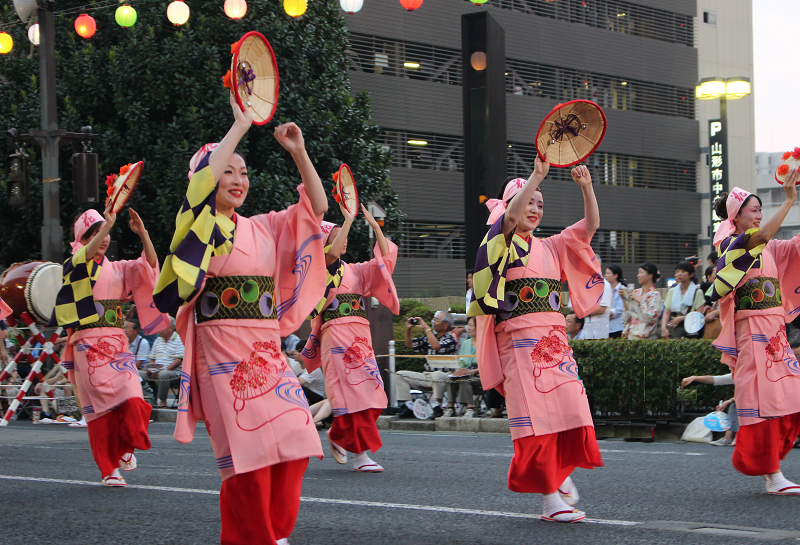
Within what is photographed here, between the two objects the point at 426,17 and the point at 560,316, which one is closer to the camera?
the point at 560,316

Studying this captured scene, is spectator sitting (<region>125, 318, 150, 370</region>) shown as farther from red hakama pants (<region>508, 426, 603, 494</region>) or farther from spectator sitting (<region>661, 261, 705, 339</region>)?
red hakama pants (<region>508, 426, 603, 494</region>)

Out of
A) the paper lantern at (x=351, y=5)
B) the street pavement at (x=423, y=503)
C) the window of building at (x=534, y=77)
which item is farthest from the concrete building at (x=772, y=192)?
the street pavement at (x=423, y=503)

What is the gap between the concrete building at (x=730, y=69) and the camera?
3472 cm

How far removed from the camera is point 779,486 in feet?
18.6

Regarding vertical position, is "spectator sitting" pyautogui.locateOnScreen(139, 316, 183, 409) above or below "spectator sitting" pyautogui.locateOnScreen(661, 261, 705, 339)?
below

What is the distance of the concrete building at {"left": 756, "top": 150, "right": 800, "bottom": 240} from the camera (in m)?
68.8

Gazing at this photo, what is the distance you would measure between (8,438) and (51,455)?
88.7 inches

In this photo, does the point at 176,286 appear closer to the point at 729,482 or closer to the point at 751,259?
the point at 751,259

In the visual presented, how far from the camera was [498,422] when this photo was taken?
37.2 feet

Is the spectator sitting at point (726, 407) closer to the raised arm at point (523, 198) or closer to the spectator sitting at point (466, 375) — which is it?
the spectator sitting at point (466, 375)

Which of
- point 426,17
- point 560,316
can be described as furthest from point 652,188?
point 560,316

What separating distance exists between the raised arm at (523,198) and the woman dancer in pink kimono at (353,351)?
7.82 ft

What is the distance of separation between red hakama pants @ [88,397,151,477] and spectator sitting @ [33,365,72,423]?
7596 mm

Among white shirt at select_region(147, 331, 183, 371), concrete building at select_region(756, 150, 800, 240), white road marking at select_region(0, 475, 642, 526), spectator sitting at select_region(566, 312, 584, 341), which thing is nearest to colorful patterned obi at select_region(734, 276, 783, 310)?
white road marking at select_region(0, 475, 642, 526)
